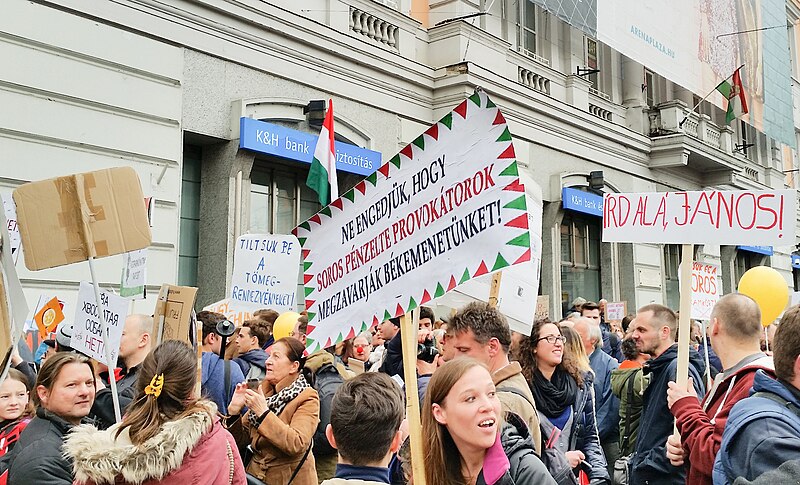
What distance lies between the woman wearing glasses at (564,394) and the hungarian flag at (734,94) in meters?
16.4

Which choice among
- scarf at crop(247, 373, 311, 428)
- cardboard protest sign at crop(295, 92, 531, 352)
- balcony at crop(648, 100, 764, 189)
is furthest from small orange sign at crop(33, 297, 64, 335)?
balcony at crop(648, 100, 764, 189)

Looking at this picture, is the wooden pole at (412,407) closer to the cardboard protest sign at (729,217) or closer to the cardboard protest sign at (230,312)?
the cardboard protest sign at (729,217)

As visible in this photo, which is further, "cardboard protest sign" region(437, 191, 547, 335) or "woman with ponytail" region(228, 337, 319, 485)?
"cardboard protest sign" region(437, 191, 547, 335)

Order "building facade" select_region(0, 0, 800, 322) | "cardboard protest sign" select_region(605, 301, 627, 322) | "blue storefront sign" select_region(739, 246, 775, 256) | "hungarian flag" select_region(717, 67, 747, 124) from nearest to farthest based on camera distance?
"building facade" select_region(0, 0, 800, 322), "cardboard protest sign" select_region(605, 301, 627, 322), "hungarian flag" select_region(717, 67, 747, 124), "blue storefront sign" select_region(739, 246, 775, 256)

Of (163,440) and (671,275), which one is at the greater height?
(671,275)

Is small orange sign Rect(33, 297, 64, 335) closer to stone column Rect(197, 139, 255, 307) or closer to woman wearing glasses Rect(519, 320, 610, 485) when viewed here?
stone column Rect(197, 139, 255, 307)

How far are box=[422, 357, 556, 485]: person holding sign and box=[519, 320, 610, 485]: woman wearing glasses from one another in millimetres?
1572

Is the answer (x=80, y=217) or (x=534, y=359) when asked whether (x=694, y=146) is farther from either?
(x=80, y=217)

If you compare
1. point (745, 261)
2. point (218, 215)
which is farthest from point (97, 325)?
point (745, 261)

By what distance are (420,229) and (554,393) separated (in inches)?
72.4

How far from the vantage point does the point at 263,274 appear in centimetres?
766

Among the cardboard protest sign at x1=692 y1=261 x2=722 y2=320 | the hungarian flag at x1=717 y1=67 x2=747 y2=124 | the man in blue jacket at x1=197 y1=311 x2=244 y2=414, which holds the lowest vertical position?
the man in blue jacket at x1=197 y1=311 x2=244 y2=414

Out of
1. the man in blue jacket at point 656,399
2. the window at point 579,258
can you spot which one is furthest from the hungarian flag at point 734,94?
the man in blue jacket at point 656,399

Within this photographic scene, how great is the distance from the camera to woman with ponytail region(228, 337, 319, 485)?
4129 millimetres
